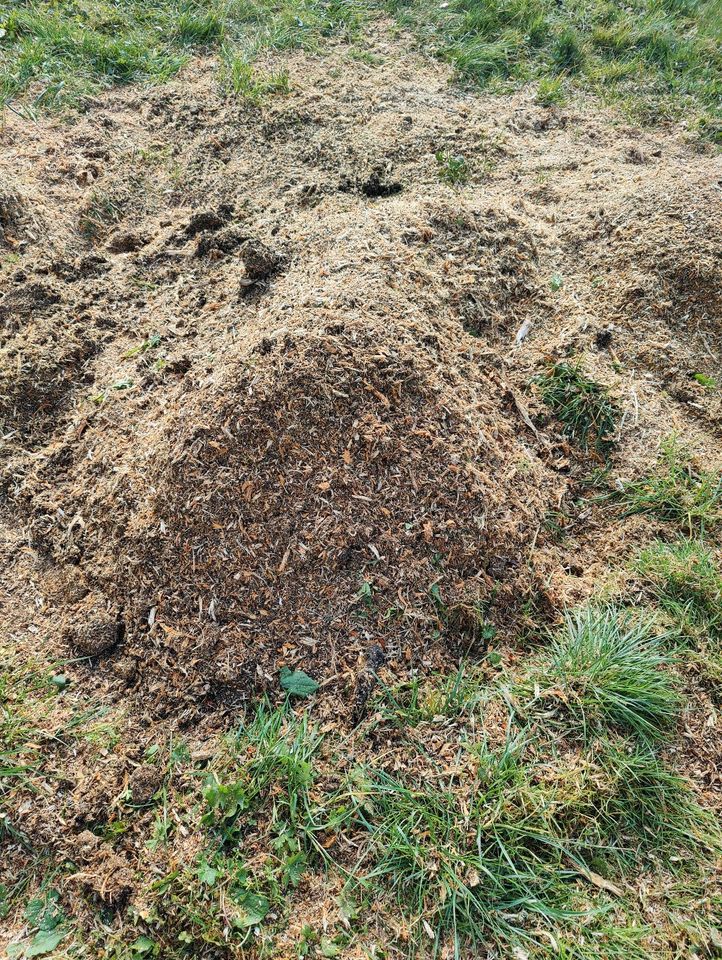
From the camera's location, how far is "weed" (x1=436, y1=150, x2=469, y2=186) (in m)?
4.07

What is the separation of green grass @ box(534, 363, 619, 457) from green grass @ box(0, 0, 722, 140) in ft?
9.97

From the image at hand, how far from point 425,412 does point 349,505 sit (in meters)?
0.53

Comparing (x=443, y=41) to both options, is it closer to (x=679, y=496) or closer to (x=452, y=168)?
(x=452, y=168)

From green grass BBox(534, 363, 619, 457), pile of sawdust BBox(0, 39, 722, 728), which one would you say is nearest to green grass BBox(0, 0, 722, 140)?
pile of sawdust BBox(0, 39, 722, 728)

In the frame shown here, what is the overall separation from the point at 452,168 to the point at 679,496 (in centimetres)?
256

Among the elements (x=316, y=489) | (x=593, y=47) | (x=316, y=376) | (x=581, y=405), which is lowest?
(x=581, y=405)

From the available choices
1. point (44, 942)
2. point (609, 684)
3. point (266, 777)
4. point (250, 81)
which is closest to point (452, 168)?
point (250, 81)

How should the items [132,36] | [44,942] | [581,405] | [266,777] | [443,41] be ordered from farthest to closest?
[443,41] → [132,36] → [581,405] → [266,777] → [44,942]

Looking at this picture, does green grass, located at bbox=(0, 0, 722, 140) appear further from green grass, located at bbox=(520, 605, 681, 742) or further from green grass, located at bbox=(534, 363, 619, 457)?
green grass, located at bbox=(520, 605, 681, 742)

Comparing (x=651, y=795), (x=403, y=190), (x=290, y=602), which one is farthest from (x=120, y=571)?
(x=403, y=190)

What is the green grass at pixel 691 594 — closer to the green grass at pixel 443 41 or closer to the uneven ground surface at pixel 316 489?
the uneven ground surface at pixel 316 489

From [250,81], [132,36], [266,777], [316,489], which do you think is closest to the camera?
[266,777]

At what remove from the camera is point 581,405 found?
314 cm

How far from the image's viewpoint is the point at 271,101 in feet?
15.3
